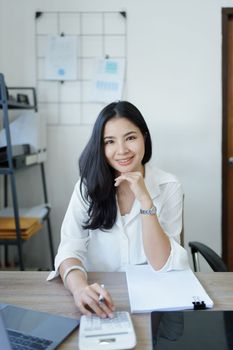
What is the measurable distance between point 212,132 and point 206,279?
4.80ft

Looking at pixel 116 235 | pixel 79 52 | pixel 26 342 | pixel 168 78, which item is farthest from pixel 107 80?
pixel 26 342

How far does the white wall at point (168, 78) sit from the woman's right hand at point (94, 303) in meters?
1.56

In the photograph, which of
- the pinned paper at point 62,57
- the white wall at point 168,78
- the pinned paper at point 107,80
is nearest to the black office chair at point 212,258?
the white wall at point 168,78

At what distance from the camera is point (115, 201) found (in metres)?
1.18

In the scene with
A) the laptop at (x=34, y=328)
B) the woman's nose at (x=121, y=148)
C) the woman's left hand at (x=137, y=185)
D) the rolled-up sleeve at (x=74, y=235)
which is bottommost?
the laptop at (x=34, y=328)

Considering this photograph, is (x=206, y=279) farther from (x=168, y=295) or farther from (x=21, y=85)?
(x=21, y=85)

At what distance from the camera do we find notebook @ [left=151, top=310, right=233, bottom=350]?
0.63 metres

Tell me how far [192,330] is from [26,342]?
0.31 m

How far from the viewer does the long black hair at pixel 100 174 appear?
1128mm

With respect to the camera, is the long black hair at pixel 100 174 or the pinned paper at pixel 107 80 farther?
the pinned paper at pixel 107 80

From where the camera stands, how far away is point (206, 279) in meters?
0.97

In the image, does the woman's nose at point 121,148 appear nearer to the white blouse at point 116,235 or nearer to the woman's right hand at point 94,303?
the white blouse at point 116,235

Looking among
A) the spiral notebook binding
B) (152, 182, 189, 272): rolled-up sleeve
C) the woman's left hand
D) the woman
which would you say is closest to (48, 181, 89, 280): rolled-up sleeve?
the woman

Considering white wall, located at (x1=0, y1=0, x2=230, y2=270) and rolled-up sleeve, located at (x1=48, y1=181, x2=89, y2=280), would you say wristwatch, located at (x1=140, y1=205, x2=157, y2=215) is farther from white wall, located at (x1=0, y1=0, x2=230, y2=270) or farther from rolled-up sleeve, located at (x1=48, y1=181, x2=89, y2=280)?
white wall, located at (x1=0, y1=0, x2=230, y2=270)
